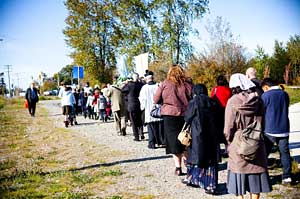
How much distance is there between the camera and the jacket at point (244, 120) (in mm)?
4238

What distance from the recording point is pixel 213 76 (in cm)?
2392

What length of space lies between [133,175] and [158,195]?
1.22m

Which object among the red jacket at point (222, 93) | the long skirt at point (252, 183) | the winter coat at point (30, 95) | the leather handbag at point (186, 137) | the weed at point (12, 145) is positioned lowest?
the weed at point (12, 145)

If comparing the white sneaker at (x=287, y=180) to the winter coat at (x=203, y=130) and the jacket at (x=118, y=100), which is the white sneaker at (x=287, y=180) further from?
the jacket at (x=118, y=100)

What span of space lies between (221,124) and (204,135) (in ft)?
2.61

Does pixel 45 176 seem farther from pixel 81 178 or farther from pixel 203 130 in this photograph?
pixel 203 130

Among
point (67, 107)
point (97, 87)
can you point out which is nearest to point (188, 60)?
point (97, 87)

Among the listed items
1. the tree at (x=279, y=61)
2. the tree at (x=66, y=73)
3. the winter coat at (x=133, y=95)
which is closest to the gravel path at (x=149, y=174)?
the winter coat at (x=133, y=95)

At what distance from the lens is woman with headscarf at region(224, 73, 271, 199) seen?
4262 mm

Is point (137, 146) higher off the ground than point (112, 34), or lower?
lower

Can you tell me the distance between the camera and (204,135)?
17.1 ft

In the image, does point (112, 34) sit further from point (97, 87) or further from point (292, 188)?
point (292, 188)

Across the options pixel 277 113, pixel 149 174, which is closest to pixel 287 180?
pixel 277 113

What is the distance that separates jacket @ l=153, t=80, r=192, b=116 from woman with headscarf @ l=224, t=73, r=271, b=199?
1.71 meters
